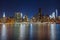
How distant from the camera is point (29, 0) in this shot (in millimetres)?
7809

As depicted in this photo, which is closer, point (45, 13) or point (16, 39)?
point (16, 39)

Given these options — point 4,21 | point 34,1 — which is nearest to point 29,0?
point 34,1

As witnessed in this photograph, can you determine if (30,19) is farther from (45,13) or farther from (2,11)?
(2,11)

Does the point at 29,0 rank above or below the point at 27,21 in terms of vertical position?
above

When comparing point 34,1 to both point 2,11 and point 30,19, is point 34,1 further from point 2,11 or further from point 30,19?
point 2,11

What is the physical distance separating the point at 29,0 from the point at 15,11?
724mm

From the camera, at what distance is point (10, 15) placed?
8.07 meters

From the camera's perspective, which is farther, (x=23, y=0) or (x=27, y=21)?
(x=27, y=21)

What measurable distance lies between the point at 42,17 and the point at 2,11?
1661 millimetres

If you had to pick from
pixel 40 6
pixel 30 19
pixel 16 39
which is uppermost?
pixel 40 6

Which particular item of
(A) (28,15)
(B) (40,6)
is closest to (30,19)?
→ (A) (28,15)

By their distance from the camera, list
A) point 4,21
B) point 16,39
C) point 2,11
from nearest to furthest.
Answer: point 16,39 < point 2,11 < point 4,21

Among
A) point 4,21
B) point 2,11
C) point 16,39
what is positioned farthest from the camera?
point 4,21

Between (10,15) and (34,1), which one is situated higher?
(34,1)
